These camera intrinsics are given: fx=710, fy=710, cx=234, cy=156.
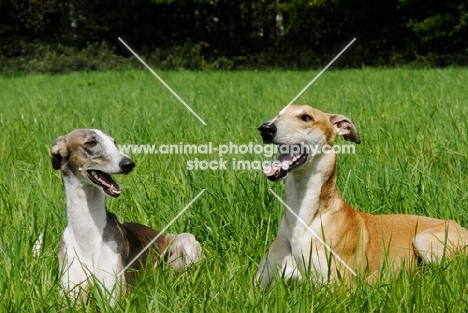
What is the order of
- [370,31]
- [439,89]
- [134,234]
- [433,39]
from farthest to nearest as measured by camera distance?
[370,31] → [433,39] → [439,89] → [134,234]

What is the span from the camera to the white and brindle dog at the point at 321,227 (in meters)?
3.79

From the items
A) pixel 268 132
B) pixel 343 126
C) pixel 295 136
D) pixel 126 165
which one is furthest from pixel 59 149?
pixel 343 126

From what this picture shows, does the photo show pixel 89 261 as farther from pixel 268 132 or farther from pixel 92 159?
pixel 268 132

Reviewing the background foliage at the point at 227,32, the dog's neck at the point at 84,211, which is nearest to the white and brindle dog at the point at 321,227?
the dog's neck at the point at 84,211

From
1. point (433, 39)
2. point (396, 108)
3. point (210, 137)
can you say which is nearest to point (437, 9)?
point (433, 39)

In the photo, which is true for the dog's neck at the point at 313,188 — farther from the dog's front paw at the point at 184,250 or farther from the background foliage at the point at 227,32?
the background foliage at the point at 227,32

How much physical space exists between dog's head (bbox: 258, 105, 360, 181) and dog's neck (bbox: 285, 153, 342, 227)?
0.05 meters

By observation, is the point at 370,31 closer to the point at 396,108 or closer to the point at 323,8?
the point at 323,8

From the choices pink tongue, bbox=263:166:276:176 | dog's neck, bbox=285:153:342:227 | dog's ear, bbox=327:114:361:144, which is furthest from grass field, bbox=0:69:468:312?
dog's ear, bbox=327:114:361:144

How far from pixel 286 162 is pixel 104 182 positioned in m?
0.97

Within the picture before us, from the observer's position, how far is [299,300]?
2.92 m

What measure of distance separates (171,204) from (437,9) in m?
23.0

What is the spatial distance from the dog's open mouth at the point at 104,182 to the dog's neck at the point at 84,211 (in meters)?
0.09

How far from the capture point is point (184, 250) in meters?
4.07
